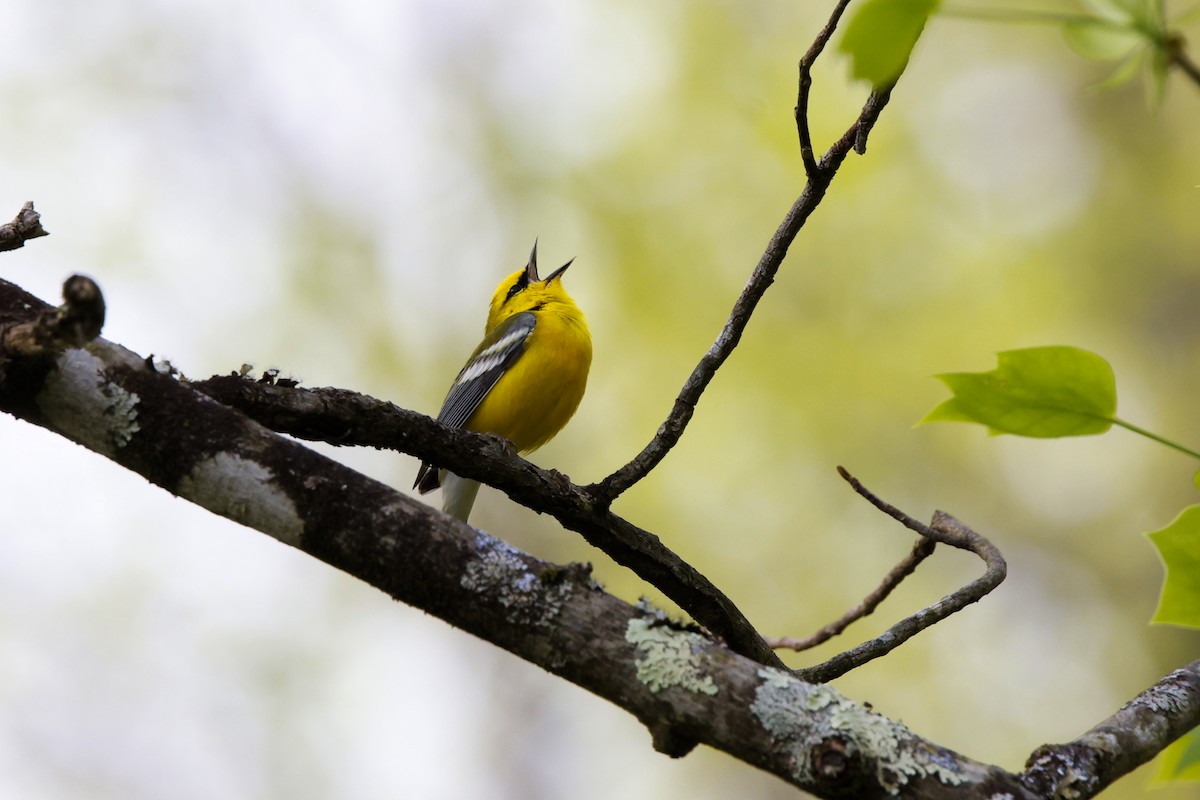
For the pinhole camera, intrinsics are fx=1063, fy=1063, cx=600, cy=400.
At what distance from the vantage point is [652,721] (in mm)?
1811

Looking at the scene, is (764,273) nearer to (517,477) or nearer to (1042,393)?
(517,477)

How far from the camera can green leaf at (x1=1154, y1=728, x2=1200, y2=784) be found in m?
1.27

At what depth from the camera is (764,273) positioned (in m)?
2.80

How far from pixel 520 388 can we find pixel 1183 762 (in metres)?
5.28

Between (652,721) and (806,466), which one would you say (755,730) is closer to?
(652,721)

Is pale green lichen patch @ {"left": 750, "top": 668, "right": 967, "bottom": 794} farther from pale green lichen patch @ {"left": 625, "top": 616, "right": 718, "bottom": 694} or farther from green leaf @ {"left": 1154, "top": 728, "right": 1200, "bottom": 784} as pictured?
green leaf @ {"left": 1154, "top": 728, "right": 1200, "bottom": 784}

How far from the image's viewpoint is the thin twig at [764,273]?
2541 millimetres

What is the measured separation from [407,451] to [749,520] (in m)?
6.41

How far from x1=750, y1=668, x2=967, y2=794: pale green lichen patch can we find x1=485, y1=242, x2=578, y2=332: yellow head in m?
5.53

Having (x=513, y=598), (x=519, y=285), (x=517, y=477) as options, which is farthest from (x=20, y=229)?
(x=519, y=285)

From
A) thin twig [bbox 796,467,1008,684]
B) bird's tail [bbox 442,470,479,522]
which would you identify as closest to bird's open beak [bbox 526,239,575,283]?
bird's tail [bbox 442,470,479,522]

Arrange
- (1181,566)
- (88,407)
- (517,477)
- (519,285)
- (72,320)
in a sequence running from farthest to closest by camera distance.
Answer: (519,285) < (517,477) < (88,407) < (72,320) < (1181,566)

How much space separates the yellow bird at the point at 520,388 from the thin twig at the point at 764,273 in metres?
3.28

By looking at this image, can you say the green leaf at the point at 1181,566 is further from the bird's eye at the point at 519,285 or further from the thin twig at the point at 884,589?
the bird's eye at the point at 519,285
